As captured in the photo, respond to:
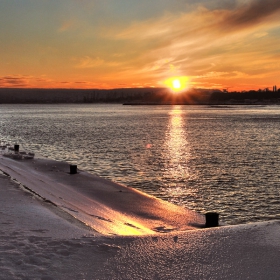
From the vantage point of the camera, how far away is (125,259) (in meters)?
5.80

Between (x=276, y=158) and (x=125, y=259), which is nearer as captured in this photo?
(x=125, y=259)

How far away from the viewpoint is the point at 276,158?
2977 centimetres

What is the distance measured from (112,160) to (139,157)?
2872 millimetres

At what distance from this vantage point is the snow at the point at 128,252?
210 inches

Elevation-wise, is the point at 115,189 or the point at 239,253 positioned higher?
the point at 239,253

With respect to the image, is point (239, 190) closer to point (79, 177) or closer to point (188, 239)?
point (79, 177)

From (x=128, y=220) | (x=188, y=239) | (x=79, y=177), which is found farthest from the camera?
(x=79, y=177)

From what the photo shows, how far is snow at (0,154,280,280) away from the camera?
5.32 metres

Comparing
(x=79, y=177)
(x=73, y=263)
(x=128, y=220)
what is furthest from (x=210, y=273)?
(x=79, y=177)

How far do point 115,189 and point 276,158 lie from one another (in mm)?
18731

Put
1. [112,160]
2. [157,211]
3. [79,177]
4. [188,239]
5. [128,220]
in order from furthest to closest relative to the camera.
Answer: [112,160]
[79,177]
[157,211]
[128,220]
[188,239]

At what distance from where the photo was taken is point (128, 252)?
6090 mm

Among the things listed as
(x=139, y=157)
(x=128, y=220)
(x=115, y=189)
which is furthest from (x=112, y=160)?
(x=128, y=220)

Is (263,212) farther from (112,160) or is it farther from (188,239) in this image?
(112,160)
